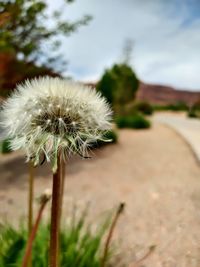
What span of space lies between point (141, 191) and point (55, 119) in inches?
239

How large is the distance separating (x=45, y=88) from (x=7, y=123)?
303 millimetres

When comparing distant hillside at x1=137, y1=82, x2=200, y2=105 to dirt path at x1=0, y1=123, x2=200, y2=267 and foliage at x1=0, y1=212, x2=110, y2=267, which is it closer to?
dirt path at x1=0, y1=123, x2=200, y2=267

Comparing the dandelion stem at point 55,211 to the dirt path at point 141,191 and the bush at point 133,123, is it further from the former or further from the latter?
the bush at point 133,123

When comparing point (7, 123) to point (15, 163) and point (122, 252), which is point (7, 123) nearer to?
point (122, 252)

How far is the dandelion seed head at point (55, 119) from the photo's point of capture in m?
2.51

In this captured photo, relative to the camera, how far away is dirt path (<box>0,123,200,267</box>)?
5.10 m

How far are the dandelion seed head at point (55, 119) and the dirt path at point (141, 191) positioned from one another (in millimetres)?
2281

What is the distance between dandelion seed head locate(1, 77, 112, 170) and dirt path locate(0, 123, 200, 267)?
228 centimetres

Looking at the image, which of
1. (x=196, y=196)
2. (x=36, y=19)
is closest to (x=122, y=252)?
(x=196, y=196)

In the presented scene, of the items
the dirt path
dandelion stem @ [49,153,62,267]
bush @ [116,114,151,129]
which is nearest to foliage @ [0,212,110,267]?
the dirt path

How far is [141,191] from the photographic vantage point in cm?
849

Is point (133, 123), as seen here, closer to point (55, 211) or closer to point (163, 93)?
point (55, 211)

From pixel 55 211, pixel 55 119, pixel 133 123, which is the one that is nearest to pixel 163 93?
pixel 133 123

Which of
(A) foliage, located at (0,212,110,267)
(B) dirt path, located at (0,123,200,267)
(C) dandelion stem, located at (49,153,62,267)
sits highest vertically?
(C) dandelion stem, located at (49,153,62,267)
